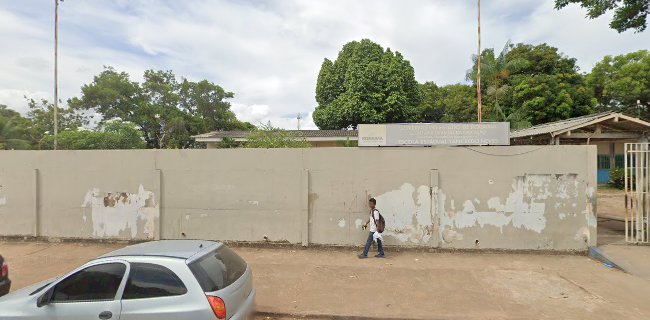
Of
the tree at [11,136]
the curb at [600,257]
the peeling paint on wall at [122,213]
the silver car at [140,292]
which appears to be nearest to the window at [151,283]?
the silver car at [140,292]

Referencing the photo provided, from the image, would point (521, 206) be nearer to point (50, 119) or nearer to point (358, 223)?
point (358, 223)

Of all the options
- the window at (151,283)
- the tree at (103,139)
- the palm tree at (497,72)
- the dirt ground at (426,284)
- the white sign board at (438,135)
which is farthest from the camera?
the palm tree at (497,72)

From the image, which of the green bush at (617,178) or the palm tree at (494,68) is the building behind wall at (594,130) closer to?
the green bush at (617,178)

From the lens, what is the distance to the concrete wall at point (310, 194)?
7750 mm

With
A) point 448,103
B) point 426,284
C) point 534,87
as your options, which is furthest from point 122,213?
point 448,103

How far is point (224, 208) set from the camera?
8.54 m

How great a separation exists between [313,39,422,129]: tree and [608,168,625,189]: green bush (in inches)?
499

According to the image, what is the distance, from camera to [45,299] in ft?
11.4

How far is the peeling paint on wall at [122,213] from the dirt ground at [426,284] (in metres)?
0.82

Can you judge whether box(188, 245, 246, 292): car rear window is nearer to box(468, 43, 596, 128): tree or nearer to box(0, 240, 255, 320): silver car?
box(0, 240, 255, 320): silver car

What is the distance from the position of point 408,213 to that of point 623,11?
10.2 metres

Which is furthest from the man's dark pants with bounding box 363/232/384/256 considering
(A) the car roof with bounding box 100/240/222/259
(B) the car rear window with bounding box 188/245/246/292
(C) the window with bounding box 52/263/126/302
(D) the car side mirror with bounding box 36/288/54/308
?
(D) the car side mirror with bounding box 36/288/54/308

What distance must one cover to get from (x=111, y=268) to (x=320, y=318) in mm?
2806

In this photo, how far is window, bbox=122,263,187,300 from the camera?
11.3 ft
